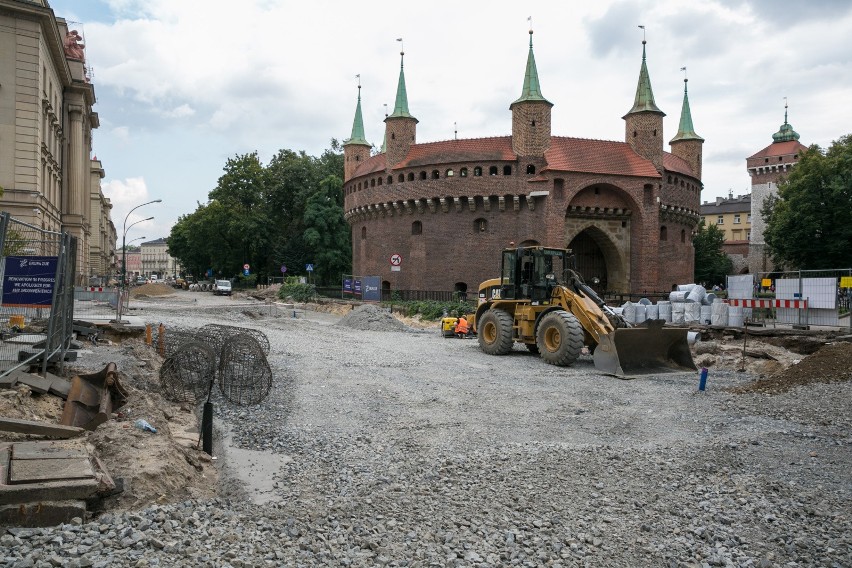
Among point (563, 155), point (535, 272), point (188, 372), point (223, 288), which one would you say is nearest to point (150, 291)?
point (223, 288)

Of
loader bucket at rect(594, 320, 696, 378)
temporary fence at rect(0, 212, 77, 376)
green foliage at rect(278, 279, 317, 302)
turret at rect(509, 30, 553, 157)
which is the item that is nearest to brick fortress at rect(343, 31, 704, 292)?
turret at rect(509, 30, 553, 157)

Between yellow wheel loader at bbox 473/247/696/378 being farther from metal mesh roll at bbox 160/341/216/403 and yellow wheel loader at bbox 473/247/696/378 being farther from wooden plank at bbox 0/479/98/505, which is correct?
wooden plank at bbox 0/479/98/505

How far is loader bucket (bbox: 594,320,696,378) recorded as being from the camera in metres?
14.9

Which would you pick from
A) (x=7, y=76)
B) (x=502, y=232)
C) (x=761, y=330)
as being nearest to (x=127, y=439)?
(x=761, y=330)

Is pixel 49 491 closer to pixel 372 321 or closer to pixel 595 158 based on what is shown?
pixel 372 321

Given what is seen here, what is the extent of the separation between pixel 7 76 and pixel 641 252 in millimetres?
34891

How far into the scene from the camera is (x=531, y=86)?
38938 mm

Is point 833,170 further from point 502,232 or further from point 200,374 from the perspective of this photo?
point 200,374

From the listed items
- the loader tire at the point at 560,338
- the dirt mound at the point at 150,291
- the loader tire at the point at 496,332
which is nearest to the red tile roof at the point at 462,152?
the loader tire at the point at 496,332

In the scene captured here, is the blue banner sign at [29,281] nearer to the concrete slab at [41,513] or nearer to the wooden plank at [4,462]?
the wooden plank at [4,462]

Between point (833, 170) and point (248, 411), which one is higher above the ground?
point (833, 170)

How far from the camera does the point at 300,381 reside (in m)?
13.5

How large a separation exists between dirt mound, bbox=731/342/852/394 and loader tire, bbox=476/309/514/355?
693 centimetres

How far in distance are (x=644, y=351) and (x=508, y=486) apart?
9.62 meters
